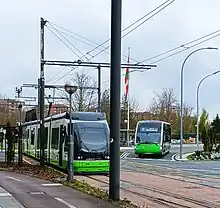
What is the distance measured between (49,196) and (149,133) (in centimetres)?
3835

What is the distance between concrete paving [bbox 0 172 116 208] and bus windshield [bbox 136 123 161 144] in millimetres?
33327

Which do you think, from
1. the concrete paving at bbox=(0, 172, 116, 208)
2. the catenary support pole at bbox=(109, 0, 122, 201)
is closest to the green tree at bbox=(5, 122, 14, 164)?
the concrete paving at bbox=(0, 172, 116, 208)

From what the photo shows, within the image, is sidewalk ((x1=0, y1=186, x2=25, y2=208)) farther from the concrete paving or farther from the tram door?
the tram door

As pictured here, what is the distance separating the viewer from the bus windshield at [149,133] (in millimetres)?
54766

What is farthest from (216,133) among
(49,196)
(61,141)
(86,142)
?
(49,196)

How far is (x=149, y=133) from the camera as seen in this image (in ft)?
180

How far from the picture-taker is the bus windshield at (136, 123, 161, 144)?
180ft

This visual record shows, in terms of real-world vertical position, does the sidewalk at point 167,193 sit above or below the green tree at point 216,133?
below

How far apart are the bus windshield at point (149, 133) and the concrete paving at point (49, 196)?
33327 mm

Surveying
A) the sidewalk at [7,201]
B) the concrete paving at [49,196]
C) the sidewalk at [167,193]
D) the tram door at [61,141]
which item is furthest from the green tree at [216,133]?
the sidewalk at [7,201]

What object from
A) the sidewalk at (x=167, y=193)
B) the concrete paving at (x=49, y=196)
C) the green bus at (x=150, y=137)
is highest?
the green bus at (x=150, y=137)

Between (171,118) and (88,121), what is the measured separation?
77.4m

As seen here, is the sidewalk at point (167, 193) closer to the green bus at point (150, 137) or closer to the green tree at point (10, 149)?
the green tree at point (10, 149)

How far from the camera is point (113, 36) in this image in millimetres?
15391
